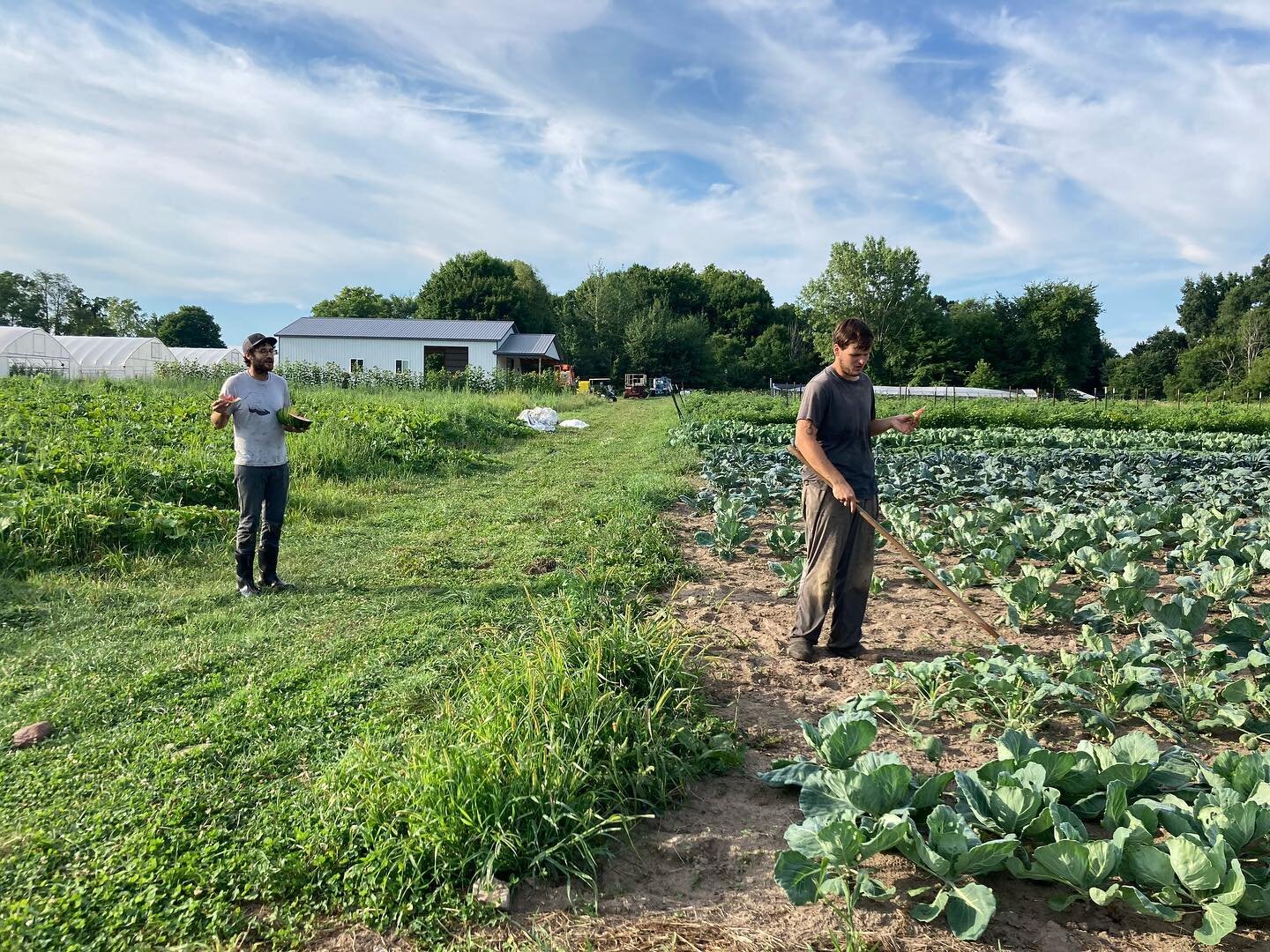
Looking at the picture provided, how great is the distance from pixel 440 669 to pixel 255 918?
5.26ft

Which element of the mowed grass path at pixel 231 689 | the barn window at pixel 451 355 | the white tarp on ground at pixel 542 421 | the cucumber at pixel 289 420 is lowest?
the mowed grass path at pixel 231 689

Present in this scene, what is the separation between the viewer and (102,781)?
267cm

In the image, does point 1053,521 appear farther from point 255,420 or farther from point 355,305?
point 355,305

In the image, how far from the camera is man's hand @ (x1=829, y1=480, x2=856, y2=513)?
3.60 meters

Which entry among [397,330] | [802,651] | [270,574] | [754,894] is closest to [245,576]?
[270,574]

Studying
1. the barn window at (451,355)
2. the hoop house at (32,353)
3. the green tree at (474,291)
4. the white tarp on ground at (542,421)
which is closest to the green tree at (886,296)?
the green tree at (474,291)

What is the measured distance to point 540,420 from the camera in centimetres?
1831

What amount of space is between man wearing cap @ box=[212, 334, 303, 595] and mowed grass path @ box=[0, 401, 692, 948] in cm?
33

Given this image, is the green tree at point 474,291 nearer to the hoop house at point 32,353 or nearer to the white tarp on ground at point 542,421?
the hoop house at point 32,353

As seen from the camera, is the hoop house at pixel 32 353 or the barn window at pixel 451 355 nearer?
the hoop house at pixel 32 353

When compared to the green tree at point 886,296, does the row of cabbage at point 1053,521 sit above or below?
below

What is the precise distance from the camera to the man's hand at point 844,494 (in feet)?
11.8

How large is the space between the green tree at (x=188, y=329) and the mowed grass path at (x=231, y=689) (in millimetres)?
73786

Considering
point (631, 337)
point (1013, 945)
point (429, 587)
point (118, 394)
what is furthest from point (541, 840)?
point (631, 337)
